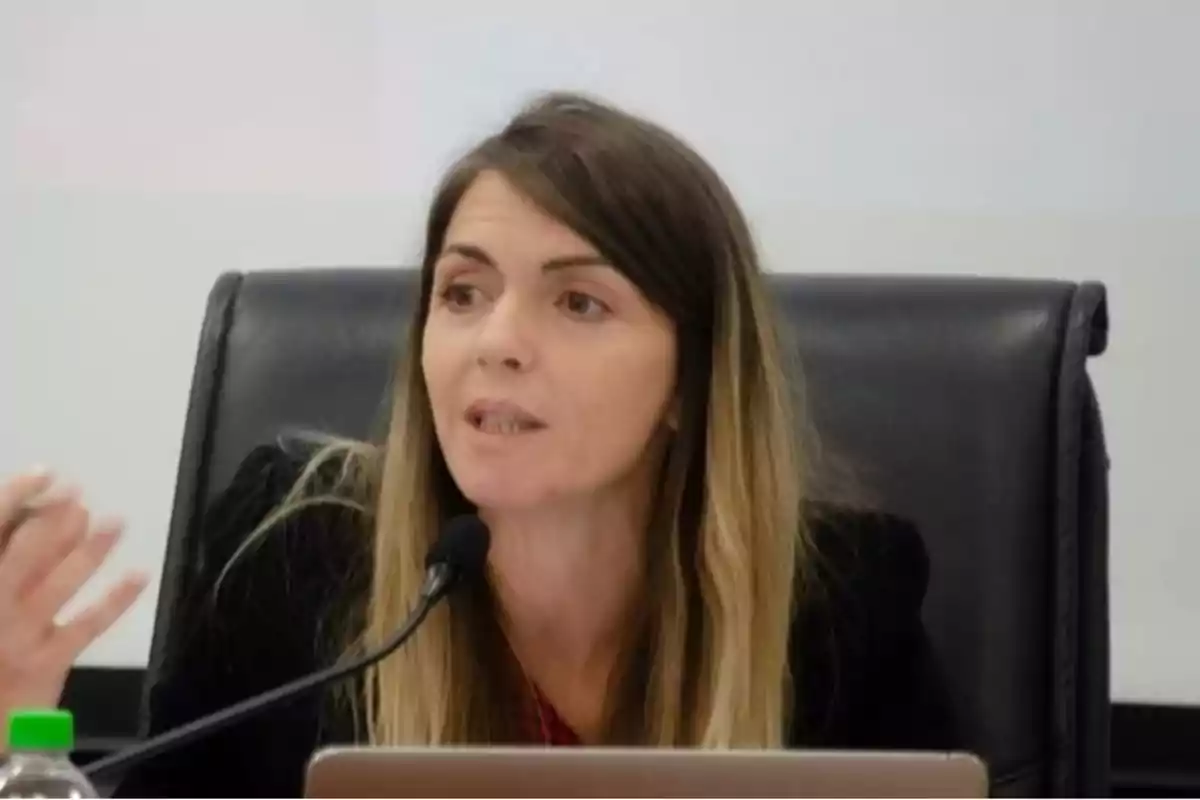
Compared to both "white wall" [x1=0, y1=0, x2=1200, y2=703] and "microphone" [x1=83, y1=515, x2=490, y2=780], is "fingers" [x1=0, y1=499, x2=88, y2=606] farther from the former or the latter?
"white wall" [x1=0, y1=0, x2=1200, y2=703]

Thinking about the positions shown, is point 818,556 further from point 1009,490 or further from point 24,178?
point 24,178

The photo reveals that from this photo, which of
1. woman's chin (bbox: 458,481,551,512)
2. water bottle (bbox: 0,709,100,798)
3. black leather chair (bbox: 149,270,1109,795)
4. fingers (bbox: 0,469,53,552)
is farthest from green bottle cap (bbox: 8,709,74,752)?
black leather chair (bbox: 149,270,1109,795)

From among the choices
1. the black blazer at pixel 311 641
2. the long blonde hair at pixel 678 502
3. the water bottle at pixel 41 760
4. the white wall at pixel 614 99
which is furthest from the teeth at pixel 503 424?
the white wall at pixel 614 99

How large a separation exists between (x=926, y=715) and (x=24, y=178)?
110cm

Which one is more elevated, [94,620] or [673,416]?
[673,416]

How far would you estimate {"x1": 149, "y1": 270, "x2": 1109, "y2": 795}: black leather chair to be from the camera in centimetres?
115

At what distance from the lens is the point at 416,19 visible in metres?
1.69

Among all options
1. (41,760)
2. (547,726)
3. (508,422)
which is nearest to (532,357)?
(508,422)

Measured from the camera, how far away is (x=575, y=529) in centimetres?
121

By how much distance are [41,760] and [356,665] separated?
0.59 ft

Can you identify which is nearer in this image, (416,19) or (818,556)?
(818,556)

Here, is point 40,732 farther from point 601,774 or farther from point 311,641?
point 311,641

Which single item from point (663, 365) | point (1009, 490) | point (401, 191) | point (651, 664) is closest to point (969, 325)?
point (1009, 490)

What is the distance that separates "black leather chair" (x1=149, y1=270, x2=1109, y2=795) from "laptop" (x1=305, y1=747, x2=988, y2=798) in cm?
53
